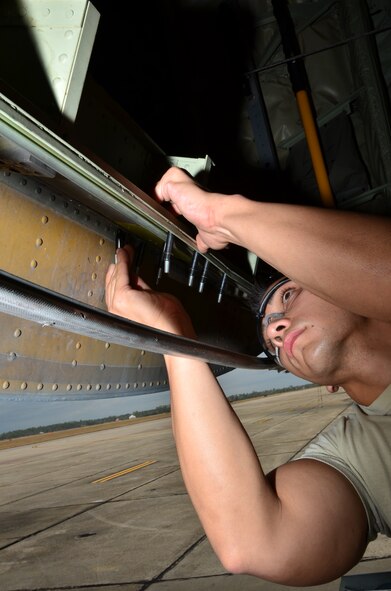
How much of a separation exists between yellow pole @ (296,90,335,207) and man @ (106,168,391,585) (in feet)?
4.95

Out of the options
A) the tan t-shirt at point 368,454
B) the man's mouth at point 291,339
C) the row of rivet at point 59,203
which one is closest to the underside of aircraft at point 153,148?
the row of rivet at point 59,203

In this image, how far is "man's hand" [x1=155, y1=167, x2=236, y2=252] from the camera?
1095 mm

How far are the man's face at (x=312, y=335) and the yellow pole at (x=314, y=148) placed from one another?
1382mm

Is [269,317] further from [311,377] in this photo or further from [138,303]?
[138,303]

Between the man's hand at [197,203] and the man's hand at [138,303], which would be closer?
the man's hand at [197,203]

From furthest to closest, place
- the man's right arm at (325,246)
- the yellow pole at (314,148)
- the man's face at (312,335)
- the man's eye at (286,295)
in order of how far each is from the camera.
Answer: the yellow pole at (314,148) < the man's eye at (286,295) < the man's face at (312,335) < the man's right arm at (325,246)

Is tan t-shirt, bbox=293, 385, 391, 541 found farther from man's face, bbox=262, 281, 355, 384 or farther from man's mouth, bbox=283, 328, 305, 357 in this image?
man's mouth, bbox=283, 328, 305, 357

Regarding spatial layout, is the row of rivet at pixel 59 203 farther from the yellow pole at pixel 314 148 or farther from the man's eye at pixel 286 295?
the yellow pole at pixel 314 148

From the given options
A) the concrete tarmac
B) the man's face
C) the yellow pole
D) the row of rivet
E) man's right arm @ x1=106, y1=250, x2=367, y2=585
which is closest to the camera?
man's right arm @ x1=106, y1=250, x2=367, y2=585

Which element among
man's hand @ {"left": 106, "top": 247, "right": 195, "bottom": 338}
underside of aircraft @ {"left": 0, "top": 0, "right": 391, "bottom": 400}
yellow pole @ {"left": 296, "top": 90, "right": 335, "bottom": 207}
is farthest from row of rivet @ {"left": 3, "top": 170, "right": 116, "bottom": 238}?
yellow pole @ {"left": 296, "top": 90, "right": 335, "bottom": 207}

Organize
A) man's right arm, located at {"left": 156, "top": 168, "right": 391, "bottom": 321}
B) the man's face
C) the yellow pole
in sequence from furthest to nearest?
the yellow pole
the man's face
man's right arm, located at {"left": 156, "top": 168, "right": 391, "bottom": 321}

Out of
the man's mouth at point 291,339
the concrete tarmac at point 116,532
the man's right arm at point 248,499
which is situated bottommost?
the concrete tarmac at point 116,532

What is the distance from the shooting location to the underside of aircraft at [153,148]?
950mm

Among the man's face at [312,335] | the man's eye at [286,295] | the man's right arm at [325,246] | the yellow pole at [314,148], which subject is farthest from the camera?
the yellow pole at [314,148]
